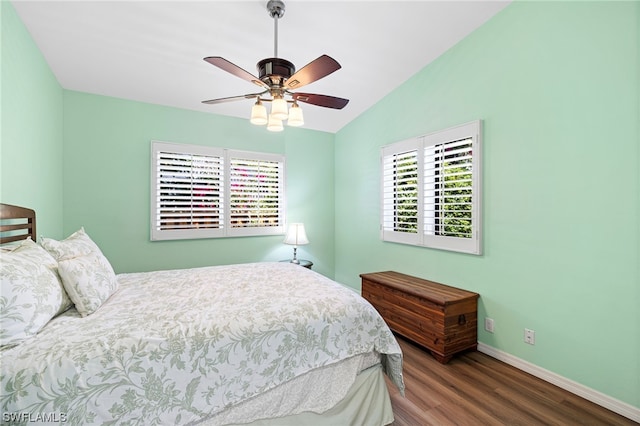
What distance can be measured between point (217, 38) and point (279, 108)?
110 centimetres

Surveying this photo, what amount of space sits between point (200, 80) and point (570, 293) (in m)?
3.89

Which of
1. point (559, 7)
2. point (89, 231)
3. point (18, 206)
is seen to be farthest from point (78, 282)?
point (559, 7)

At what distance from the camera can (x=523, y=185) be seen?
2406mm

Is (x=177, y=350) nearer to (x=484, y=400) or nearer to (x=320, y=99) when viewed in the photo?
(x=320, y=99)

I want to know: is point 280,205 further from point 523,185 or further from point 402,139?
point 523,185

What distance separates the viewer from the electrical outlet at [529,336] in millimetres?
2328

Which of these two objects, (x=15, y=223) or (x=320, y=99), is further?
(x=320, y=99)

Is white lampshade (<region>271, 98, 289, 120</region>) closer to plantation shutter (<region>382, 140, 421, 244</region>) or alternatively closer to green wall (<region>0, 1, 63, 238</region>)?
green wall (<region>0, 1, 63, 238</region>)

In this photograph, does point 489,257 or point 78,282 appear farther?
point 489,257

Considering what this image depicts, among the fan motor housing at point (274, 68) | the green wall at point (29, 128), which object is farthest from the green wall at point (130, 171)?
the fan motor housing at point (274, 68)

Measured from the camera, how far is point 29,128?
89.0 inches

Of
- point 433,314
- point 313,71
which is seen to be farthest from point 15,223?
point 433,314

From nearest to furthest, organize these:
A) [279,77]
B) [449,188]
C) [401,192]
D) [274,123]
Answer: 1. [279,77]
2. [274,123]
3. [449,188]
4. [401,192]

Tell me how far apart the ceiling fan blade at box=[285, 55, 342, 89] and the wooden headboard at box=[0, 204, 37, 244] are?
1.94 m
